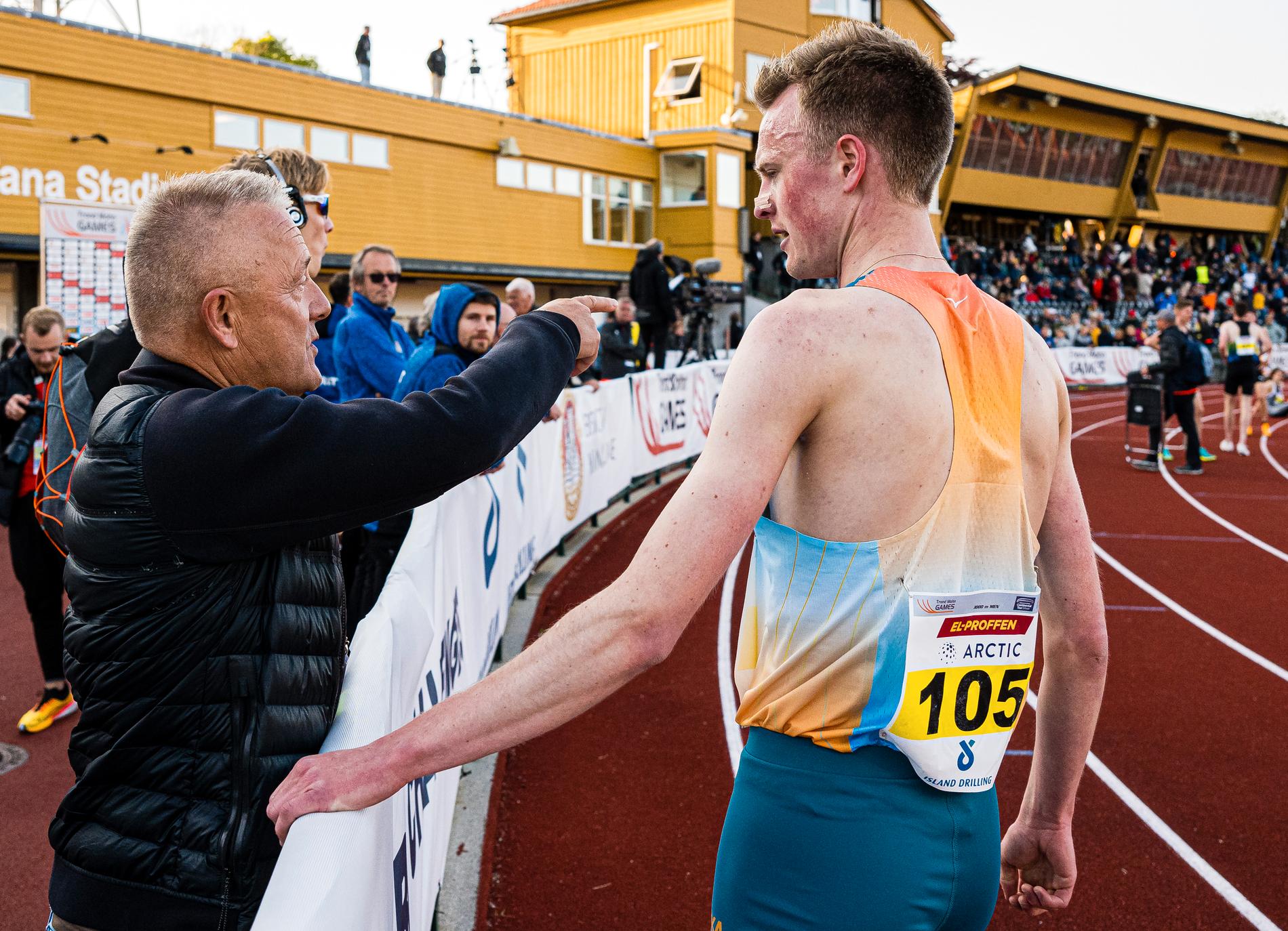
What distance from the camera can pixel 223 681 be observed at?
5.19 feet

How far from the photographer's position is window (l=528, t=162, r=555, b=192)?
1152 inches

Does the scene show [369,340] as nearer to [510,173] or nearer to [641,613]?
[641,613]

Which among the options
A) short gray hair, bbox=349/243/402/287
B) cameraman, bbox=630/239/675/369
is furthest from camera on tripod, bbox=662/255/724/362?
short gray hair, bbox=349/243/402/287

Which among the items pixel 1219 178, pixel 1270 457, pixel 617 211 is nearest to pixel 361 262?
pixel 1270 457

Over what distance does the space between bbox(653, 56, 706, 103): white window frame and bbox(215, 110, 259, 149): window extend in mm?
16592

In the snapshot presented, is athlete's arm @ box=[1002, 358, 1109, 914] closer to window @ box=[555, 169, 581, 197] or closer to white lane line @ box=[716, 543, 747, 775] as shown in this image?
white lane line @ box=[716, 543, 747, 775]

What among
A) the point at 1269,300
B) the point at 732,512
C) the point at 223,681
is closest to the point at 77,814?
the point at 223,681

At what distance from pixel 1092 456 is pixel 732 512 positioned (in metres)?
17.7

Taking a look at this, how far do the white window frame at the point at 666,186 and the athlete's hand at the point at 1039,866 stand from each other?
3246 centimetres

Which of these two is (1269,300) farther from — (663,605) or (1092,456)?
(663,605)

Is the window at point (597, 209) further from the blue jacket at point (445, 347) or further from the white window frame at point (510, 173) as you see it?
the blue jacket at point (445, 347)

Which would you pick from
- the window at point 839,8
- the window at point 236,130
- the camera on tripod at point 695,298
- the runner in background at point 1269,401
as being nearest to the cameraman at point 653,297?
the camera on tripod at point 695,298

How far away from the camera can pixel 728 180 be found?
33.7m

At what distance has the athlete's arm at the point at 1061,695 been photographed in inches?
74.8
